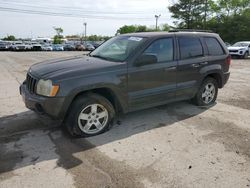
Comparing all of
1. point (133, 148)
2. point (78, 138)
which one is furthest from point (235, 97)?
point (78, 138)

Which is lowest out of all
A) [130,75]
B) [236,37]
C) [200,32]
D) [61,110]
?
[61,110]

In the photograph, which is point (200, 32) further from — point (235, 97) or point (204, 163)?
point (204, 163)

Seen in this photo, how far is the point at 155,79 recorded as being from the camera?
4.71m

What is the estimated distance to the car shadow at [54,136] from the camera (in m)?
3.48

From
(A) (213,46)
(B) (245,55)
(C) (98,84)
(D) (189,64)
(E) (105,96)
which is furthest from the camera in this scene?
(B) (245,55)

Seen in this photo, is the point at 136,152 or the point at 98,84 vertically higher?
the point at 98,84

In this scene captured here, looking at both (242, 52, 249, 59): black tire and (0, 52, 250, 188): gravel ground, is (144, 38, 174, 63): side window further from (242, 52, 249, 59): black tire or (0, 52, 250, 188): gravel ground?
(242, 52, 249, 59): black tire

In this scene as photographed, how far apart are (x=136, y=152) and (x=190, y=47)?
277 cm

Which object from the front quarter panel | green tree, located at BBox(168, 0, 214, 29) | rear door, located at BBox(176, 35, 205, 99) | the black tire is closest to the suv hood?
the front quarter panel

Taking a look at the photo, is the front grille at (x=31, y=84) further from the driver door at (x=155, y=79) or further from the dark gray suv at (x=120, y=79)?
the driver door at (x=155, y=79)

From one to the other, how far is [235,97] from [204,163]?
165 inches

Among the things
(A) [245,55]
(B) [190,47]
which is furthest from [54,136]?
(A) [245,55]

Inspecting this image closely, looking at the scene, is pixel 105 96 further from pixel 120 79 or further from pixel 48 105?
pixel 48 105

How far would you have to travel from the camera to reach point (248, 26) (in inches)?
1596
